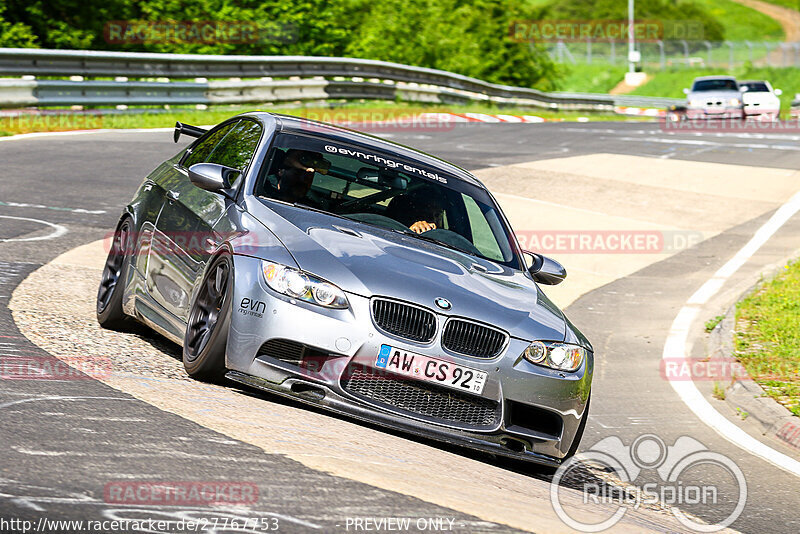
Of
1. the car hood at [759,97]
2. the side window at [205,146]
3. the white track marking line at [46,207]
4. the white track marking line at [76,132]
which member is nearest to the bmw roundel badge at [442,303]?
the side window at [205,146]

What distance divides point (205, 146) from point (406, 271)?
263 centimetres

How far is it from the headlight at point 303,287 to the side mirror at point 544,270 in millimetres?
1966

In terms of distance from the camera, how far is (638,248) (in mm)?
14703

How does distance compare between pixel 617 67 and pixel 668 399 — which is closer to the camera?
pixel 668 399

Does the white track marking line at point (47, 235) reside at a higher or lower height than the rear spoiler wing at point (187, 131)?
lower

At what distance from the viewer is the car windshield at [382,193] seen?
690cm

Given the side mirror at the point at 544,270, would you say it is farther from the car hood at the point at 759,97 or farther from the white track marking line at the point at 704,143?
the car hood at the point at 759,97

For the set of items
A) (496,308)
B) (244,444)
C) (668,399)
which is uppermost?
(496,308)

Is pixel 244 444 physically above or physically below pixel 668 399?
above

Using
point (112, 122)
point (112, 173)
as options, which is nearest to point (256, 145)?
point (112, 173)

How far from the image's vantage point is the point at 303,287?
5.74m

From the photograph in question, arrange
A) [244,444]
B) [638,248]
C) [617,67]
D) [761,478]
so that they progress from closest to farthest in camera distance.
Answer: [244,444], [761,478], [638,248], [617,67]

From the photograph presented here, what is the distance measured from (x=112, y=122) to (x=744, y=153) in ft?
41.2

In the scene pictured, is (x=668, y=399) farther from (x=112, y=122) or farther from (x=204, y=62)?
(x=204, y=62)
